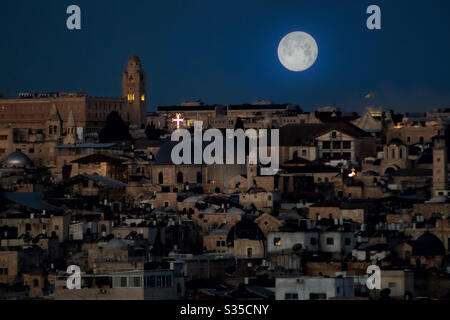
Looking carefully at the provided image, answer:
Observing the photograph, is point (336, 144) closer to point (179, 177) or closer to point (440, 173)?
point (179, 177)

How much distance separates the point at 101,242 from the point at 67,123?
161 ft

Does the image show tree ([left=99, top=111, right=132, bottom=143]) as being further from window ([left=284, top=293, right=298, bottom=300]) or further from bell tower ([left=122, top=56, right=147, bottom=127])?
window ([left=284, top=293, right=298, bottom=300])

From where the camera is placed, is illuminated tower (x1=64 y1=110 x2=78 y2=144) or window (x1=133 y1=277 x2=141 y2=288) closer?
window (x1=133 y1=277 x2=141 y2=288)

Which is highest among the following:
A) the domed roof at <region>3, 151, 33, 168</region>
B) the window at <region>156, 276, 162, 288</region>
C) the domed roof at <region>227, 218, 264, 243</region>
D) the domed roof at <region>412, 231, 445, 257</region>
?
the domed roof at <region>3, 151, 33, 168</region>

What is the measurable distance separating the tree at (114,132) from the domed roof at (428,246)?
4699cm

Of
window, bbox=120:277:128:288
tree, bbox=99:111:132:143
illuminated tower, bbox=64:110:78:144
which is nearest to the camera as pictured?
window, bbox=120:277:128:288

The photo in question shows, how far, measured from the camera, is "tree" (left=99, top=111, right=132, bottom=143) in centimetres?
10944

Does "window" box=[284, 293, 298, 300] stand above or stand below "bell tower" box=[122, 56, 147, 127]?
below

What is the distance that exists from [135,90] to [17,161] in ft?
116

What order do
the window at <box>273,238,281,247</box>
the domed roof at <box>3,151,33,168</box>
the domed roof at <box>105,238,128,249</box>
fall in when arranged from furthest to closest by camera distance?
the domed roof at <box>3,151,33,168</box> → the window at <box>273,238,281,247</box> → the domed roof at <box>105,238,128,249</box>

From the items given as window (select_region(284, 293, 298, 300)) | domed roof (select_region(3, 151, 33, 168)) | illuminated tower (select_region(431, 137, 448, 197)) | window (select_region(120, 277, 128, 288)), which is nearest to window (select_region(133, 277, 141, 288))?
window (select_region(120, 277, 128, 288))

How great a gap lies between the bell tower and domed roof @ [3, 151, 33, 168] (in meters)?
32.5
